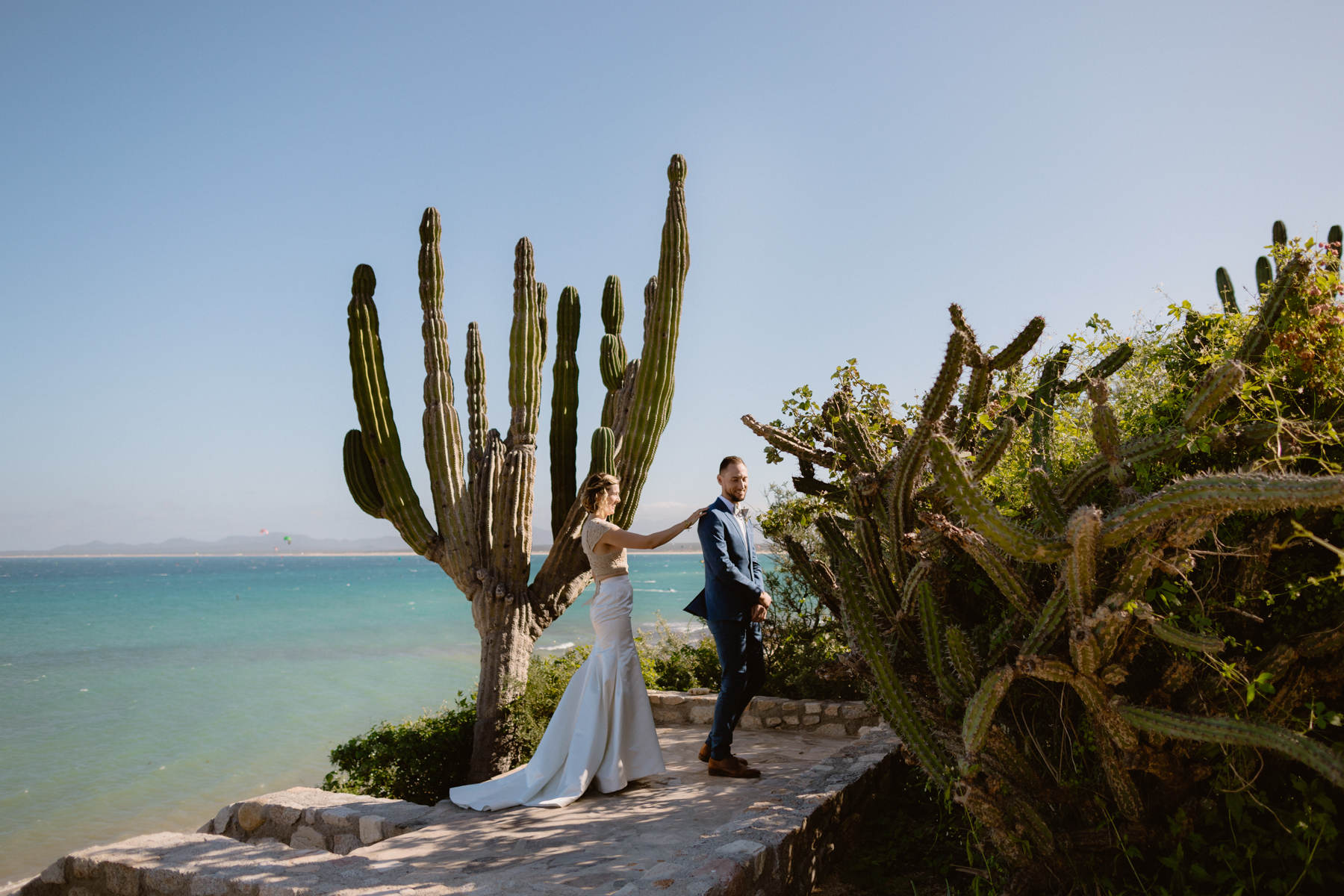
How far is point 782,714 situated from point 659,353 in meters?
4.30

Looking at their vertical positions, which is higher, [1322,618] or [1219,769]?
[1322,618]

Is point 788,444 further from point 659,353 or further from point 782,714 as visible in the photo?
point 659,353

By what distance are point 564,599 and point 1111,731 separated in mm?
7078

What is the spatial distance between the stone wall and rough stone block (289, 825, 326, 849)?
272 cm

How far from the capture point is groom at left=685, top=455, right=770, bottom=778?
16.5 ft

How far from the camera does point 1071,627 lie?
2.61 metres

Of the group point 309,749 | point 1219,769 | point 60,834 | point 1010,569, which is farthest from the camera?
point 309,749

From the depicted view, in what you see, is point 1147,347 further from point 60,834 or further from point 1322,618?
point 60,834

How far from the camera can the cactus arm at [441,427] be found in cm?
899

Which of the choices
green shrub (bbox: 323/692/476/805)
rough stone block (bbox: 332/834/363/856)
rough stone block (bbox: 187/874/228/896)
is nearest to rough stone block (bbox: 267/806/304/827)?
rough stone block (bbox: 332/834/363/856)

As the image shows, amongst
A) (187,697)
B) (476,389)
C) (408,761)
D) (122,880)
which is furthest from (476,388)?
(187,697)

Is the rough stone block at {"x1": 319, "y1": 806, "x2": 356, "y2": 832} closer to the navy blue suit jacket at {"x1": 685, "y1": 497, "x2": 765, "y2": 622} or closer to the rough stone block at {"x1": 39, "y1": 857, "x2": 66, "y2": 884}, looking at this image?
the rough stone block at {"x1": 39, "y1": 857, "x2": 66, "y2": 884}

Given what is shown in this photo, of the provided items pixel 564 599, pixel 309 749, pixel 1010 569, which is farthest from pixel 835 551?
pixel 309 749

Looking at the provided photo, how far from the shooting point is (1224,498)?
85.6 inches
